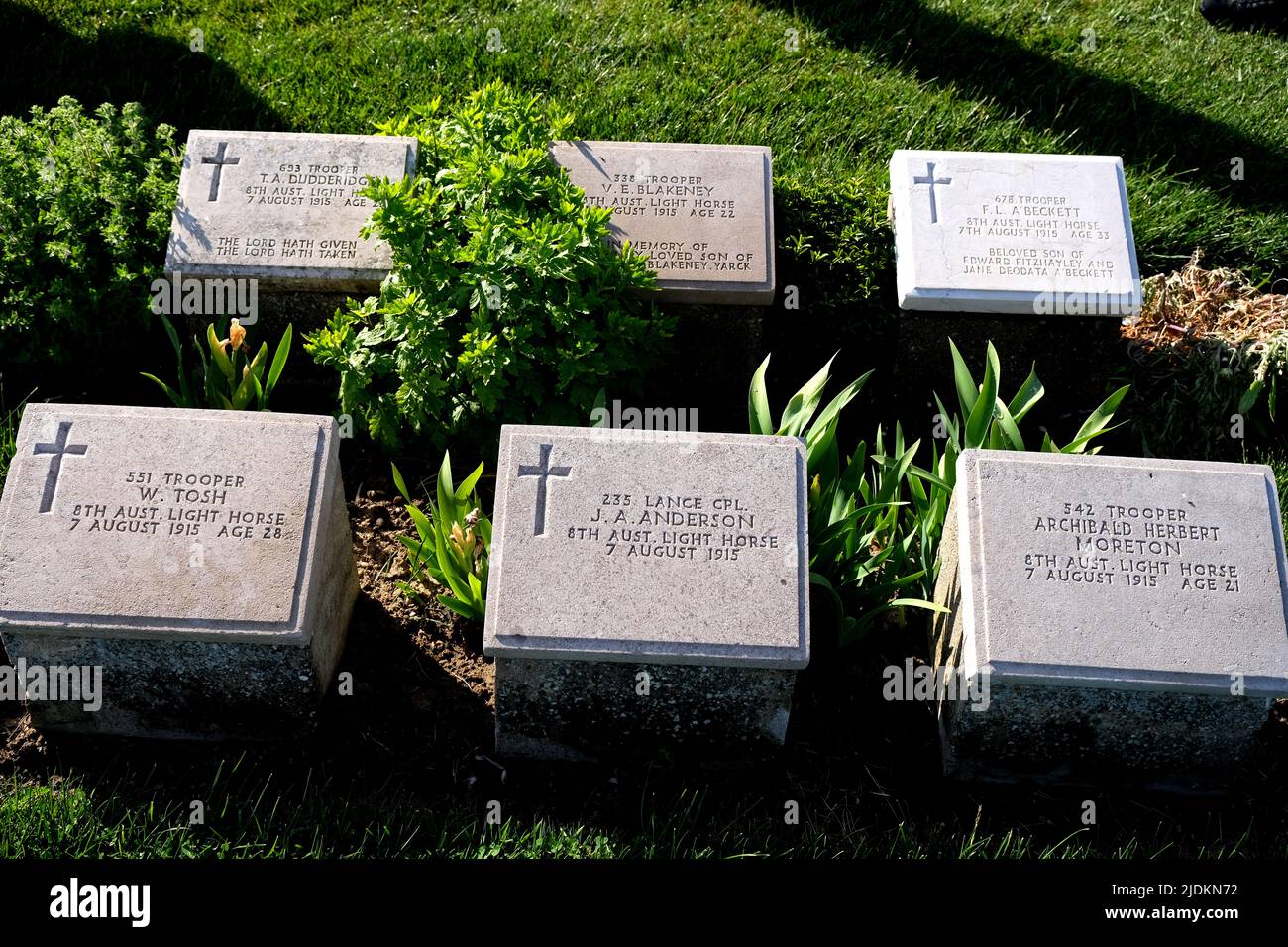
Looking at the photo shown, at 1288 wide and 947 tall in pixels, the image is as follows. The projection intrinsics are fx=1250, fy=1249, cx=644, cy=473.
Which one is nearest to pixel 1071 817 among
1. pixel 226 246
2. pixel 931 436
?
pixel 931 436

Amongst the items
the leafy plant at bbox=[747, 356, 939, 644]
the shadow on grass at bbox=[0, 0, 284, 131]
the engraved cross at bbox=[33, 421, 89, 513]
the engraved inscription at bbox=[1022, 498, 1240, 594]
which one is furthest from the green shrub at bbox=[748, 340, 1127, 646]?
the shadow on grass at bbox=[0, 0, 284, 131]

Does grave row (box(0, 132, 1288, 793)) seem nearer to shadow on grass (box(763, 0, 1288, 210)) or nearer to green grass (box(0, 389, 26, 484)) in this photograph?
green grass (box(0, 389, 26, 484))

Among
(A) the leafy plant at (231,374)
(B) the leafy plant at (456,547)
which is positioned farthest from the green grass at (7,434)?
(B) the leafy plant at (456,547)

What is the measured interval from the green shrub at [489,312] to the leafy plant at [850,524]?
1.80ft

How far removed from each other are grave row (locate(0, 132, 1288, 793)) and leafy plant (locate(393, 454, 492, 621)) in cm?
24

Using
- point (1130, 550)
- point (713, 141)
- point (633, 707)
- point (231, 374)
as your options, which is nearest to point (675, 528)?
point (633, 707)

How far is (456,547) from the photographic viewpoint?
3.68 meters

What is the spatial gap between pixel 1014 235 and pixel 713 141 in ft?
5.24

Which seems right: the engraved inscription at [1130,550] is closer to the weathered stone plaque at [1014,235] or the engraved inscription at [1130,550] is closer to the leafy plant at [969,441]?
the leafy plant at [969,441]

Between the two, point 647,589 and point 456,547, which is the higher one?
point 456,547

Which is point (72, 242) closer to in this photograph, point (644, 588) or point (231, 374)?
point (231, 374)

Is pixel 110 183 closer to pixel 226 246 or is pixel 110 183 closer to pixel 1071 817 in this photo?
pixel 226 246

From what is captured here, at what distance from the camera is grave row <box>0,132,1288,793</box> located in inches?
125

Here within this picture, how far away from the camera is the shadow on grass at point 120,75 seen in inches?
221
